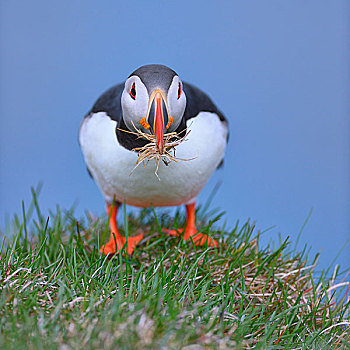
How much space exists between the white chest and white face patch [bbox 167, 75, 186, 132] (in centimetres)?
23

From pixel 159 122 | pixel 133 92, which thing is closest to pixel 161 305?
pixel 159 122

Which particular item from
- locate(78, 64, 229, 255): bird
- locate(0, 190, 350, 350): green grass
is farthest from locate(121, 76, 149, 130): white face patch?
locate(0, 190, 350, 350): green grass

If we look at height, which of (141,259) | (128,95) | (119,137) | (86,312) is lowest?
(141,259)

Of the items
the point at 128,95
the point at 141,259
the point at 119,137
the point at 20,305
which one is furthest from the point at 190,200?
the point at 20,305

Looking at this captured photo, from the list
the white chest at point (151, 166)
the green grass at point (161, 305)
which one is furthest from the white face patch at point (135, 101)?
the green grass at point (161, 305)

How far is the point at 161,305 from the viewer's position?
114 cm

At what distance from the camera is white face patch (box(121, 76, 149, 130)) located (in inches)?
52.6

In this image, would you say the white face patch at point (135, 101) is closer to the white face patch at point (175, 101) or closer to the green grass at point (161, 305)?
the white face patch at point (175, 101)

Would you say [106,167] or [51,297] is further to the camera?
[106,167]

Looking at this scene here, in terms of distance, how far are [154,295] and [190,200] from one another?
80 cm

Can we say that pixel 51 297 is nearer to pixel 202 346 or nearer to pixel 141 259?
pixel 202 346

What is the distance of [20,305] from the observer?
1.10 m

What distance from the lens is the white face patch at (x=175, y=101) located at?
4.43 ft

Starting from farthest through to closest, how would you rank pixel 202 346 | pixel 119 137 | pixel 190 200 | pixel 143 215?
pixel 143 215
pixel 190 200
pixel 119 137
pixel 202 346
